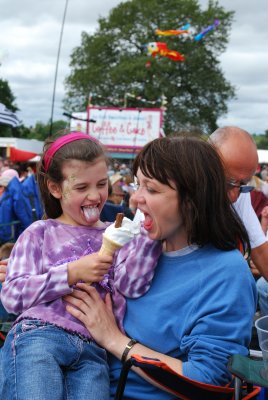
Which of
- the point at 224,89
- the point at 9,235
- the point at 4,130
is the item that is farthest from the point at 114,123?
the point at 4,130

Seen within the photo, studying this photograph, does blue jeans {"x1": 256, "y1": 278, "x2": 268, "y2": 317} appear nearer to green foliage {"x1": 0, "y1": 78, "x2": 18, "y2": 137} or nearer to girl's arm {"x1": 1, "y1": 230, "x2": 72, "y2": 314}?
girl's arm {"x1": 1, "y1": 230, "x2": 72, "y2": 314}

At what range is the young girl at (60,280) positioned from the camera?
180 centimetres

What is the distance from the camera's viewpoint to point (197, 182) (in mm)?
1828

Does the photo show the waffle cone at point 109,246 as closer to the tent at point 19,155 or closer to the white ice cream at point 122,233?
the white ice cream at point 122,233

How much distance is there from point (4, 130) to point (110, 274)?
5608 centimetres

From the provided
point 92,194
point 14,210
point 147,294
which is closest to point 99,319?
point 147,294

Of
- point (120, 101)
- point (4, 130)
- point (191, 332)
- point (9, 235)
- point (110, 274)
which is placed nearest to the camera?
point (191, 332)

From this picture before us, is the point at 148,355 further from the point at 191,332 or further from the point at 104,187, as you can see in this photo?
the point at 104,187

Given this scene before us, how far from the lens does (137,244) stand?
6.83ft

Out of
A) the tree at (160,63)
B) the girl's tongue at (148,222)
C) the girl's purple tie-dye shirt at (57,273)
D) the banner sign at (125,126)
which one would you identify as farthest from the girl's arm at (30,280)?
the tree at (160,63)

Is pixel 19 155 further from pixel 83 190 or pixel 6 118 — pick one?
pixel 83 190

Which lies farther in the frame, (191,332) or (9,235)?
(9,235)

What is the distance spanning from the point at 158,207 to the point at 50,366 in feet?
2.31

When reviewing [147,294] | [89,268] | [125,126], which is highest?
[125,126]
